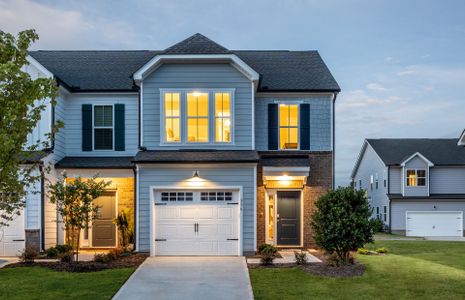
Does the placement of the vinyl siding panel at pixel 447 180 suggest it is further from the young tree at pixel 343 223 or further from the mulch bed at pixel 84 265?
the mulch bed at pixel 84 265

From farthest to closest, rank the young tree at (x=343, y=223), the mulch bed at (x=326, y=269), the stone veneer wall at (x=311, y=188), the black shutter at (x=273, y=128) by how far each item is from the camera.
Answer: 1. the black shutter at (x=273, y=128)
2. the stone veneer wall at (x=311, y=188)
3. the young tree at (x=343, y=223)
4. the mulch bed at (x=326, y=269)

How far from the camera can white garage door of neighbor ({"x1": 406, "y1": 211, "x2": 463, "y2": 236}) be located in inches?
1288

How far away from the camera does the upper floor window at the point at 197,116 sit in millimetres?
16594

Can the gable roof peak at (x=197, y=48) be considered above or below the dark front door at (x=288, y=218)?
above

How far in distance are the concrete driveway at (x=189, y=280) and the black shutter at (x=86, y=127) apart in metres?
5.74

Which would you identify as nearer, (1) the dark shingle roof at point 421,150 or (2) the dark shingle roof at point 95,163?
(2) the dark shingle roof at point 95,163

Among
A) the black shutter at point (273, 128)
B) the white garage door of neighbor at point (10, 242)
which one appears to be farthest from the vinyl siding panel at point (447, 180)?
the white garage door of neighbor at point (10, 242)

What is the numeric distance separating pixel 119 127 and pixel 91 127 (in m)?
1.12

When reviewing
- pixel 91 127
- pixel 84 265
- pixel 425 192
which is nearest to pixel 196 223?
pixel 84 265

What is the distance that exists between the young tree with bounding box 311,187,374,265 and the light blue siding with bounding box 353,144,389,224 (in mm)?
21784

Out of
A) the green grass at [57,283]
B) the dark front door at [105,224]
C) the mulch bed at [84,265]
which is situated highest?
the dark front door at [105,224]

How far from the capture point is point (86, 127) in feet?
59.7

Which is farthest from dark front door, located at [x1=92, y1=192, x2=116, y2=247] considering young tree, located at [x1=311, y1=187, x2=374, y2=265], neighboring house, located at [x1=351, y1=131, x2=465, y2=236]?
neighboring house, located at [x1=351, y1=131, x2=465, y2=236]

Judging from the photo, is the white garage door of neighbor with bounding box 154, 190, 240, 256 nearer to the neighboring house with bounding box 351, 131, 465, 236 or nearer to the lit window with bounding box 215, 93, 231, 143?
the lit window with bounding box 215, 93, 231, 143
